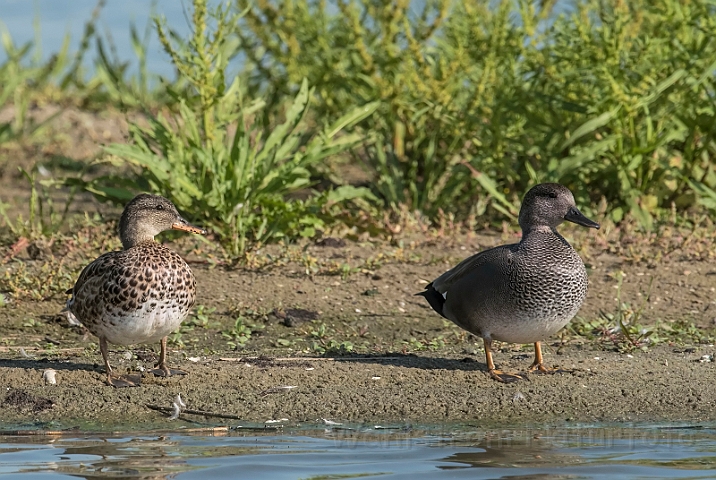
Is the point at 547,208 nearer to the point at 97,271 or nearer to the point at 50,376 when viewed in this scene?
the point at 97,271

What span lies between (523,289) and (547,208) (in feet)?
2.07

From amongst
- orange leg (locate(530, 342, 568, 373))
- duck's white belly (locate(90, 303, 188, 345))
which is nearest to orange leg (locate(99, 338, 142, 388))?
duck's white belly (locate(90, 303, 188, 345))

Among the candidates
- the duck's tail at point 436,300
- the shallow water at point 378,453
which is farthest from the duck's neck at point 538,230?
the shallow water at point 378,453

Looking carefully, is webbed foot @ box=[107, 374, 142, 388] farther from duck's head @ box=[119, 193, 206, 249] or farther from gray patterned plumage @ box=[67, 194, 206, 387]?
duck's head @ box=[119, 193, 206, 249]

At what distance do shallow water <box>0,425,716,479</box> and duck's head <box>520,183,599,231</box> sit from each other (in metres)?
1.18

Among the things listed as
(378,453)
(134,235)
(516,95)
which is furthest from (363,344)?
(516,95)

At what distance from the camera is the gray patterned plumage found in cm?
533

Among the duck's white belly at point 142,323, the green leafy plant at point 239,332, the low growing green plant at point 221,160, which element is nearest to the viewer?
the duck's white belly at point 142,323

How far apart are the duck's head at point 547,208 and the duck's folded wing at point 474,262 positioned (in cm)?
20

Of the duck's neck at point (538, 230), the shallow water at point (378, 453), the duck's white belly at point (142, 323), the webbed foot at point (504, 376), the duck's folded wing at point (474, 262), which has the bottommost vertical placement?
the shallow water at point (378, 453)

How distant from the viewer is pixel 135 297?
5.32 meters

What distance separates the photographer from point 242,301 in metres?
7.11

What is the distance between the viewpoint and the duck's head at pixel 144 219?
5.85 m

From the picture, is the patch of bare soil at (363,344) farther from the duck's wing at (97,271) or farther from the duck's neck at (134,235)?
the duck's neck at (134,235)
